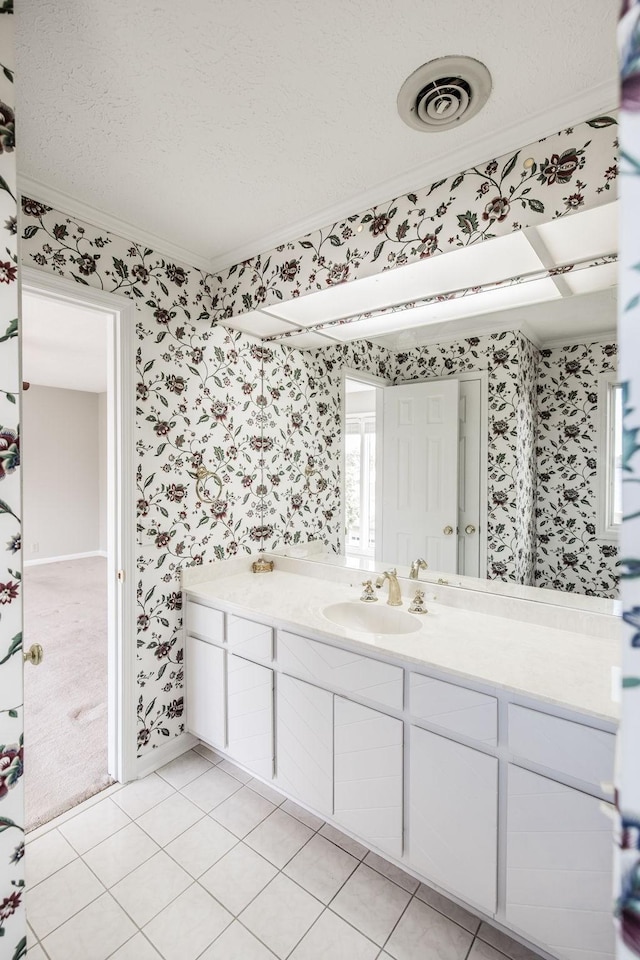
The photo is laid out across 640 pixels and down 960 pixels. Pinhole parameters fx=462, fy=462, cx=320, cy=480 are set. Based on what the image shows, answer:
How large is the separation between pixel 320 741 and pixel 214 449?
4.63 ft

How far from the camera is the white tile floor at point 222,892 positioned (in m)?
1.41

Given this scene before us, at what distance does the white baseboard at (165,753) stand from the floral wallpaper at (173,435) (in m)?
0.04

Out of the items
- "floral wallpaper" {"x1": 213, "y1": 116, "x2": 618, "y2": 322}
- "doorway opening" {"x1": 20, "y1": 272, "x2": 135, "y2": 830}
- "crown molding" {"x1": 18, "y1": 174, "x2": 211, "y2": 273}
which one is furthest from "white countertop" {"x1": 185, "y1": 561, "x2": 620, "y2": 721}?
"crown molding" {"x1": 18, "y1": 174, "x2": 211, "y2": 273}

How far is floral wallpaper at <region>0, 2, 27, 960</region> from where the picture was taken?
2.77 feet

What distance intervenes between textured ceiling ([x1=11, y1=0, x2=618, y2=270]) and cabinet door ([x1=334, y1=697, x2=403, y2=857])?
6.16ft

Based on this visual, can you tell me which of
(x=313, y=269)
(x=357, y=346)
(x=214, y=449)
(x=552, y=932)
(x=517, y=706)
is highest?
(x=313, y=269)

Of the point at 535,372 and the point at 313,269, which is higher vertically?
the point at 313,269

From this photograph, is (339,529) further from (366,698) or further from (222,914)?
(222,914)

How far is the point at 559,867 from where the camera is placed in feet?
4.01

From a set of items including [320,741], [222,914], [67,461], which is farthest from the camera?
[67,461]

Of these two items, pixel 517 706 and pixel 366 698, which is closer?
pixel 517 706

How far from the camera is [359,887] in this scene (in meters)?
1.61

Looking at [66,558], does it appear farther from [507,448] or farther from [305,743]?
[507,448]

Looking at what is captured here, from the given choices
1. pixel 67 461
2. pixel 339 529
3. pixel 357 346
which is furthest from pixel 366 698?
pixel 67 461
